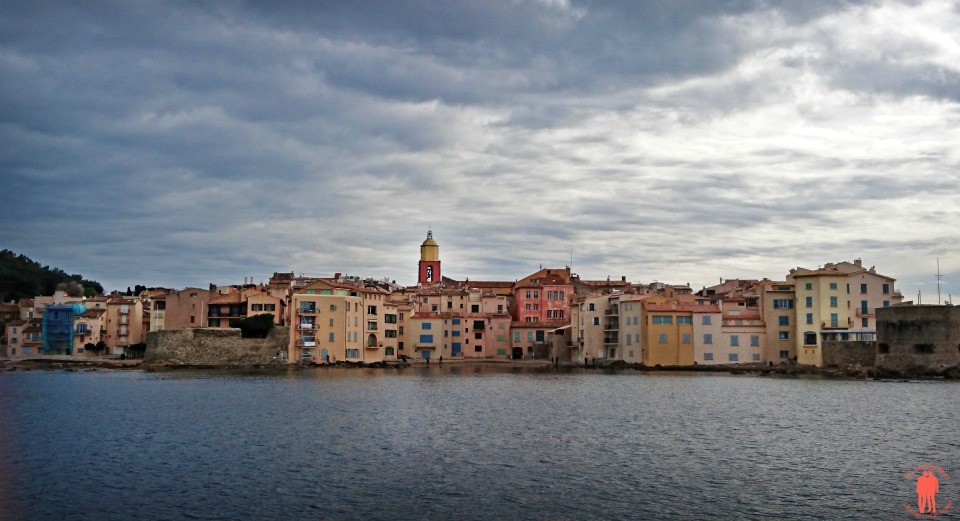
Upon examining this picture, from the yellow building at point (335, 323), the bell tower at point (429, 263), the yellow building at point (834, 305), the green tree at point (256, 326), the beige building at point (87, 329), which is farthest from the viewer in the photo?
the bell tower at point (429, 263)

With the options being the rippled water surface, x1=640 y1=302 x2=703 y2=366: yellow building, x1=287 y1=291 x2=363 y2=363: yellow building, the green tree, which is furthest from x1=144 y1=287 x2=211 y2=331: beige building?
x1=640 y1=302 x2=703 y2=366: yellow building

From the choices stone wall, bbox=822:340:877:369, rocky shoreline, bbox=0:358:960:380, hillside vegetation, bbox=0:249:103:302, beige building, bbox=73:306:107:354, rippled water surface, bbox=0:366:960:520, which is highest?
hillside vegetation, bbox=0:249:103:302

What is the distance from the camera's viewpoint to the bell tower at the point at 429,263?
128 metres

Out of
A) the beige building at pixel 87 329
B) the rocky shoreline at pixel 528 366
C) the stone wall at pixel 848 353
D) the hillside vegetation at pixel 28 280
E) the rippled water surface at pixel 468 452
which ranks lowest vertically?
the rippled water surface at pixel 468 452

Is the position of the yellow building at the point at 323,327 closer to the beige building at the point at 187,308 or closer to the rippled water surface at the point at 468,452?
the beige building at the point at 187,308

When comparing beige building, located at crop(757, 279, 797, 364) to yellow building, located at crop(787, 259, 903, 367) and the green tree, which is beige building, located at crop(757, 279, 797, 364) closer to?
yellow building, located at crop(787, 259, 903, 367)

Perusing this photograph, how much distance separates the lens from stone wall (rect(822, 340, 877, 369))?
73.2 meters

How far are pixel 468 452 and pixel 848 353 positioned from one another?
174 ft

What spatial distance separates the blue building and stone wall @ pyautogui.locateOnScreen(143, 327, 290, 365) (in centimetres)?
1808

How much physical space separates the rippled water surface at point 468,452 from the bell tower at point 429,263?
6945 centimetres

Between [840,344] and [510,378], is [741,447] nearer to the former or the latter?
[510,378]

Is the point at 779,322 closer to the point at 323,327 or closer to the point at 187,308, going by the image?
the point at 323,327

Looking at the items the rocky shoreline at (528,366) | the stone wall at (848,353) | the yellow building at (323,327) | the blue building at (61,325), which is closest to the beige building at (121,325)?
the blue building at (61,325)

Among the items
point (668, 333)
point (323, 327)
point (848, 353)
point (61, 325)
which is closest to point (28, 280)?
point (61, 325)
